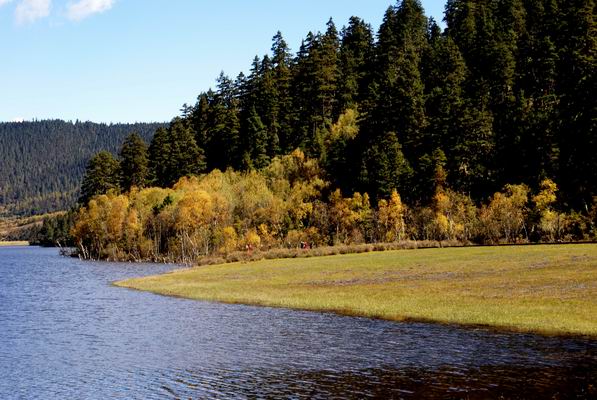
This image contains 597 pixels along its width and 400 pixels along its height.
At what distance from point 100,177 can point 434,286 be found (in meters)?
136

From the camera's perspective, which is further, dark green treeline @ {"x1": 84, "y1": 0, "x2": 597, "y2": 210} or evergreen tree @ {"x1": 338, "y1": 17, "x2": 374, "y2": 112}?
evergreen tree @ {"x1": 338, "y1": 17, "x2": 374, "y2": 112}

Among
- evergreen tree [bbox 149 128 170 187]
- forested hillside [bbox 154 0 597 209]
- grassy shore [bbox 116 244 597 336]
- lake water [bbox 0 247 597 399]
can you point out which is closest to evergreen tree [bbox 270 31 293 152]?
forested hillside [bbox 154 0 597 209]

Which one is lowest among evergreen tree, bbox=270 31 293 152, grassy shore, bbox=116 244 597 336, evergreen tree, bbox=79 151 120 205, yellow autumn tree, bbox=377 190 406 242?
grassy shore, bbox=116 244 597 336

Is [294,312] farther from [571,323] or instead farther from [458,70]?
[458,70]

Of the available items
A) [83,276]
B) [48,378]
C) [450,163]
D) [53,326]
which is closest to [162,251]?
[83,276]

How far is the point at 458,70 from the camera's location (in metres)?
134

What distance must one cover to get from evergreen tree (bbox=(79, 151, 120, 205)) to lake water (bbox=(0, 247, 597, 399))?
12713 cm

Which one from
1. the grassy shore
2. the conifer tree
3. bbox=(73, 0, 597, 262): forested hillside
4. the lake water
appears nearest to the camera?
the lake water

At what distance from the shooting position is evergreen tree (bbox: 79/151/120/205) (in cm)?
16812

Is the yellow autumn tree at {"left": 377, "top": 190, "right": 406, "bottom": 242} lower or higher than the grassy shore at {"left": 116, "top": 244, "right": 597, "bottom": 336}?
higher

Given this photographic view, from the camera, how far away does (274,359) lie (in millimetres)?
30688

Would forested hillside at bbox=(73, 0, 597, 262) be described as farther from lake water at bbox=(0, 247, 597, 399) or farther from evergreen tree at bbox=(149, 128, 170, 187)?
lake water at bbox=(0, 247, 597, 399)

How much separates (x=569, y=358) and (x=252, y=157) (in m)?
128

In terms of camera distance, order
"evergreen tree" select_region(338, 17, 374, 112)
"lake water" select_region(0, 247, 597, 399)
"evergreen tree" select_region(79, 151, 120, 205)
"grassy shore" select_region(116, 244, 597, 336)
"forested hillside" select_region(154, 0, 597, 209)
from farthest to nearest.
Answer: "evergreen tree" select_region(79, 151, 120, 205), "evergreen tree" select_region(338, 17, 374, 112), "forested hillside" select_region(154, 0, 597, 209), "grassy shore" select_region(116, 244, 597, 336), "lake water" select_region(0, 247, 597, 399)
